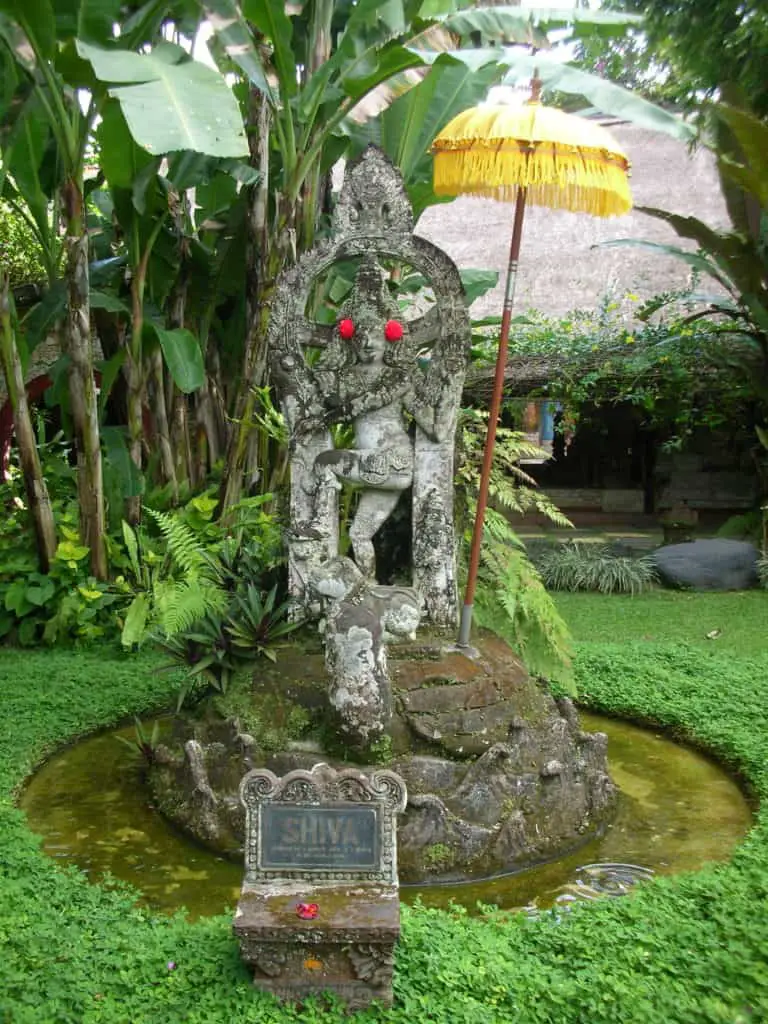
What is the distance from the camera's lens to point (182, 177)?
716cm

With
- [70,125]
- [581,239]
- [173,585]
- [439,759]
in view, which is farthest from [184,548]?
[581,239]

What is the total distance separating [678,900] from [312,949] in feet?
4.99

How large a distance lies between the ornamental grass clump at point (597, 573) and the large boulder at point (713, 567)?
11.4 inches

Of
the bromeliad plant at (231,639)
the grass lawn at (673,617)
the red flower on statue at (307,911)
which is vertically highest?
the bromeliad plant at (231,639)

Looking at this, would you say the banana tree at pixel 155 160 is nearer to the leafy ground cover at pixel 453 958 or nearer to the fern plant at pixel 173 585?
the fern plant at pixel 173 585

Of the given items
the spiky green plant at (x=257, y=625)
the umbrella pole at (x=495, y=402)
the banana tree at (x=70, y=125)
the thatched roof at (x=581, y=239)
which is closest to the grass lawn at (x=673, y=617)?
the umbrella pole at (x=495, y=402)

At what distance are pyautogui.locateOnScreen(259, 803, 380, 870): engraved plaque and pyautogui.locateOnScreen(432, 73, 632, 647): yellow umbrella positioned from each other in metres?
2.31

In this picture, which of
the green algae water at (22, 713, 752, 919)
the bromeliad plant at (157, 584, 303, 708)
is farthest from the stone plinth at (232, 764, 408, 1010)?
the bromeliad plant at (157, 584, 303, 708)

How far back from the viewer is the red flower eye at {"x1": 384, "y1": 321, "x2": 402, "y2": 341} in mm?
5258

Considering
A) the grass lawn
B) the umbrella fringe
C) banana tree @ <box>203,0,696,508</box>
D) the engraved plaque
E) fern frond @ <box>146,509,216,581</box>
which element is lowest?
the grass lawn

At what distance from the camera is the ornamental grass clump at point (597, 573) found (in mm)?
11133

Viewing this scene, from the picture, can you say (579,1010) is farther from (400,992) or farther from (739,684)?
(739,684)

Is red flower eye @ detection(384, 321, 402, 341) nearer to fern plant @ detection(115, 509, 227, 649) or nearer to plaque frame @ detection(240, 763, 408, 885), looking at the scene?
fern plant @ detection(115, 509, 227, 649)

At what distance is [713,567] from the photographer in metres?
11.0
